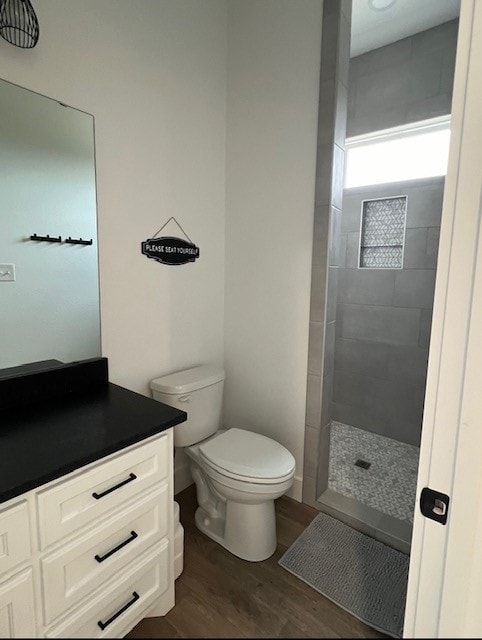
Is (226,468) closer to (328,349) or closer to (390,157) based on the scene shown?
(328,349)

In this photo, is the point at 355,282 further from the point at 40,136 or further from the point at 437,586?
the point at 437,586

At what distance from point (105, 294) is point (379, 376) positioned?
206 cm

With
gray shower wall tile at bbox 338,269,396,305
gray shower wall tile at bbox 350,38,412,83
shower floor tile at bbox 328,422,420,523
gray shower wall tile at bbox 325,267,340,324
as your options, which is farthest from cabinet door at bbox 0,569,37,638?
gray shower wall tile at bbox 350,38,412,83

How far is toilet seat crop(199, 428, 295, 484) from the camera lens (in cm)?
148

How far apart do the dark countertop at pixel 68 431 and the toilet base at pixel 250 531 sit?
67cm

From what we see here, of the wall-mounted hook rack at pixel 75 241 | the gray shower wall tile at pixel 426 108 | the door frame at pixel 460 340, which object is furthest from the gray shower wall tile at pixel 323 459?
the gray shower wall tile at pixel 426 108

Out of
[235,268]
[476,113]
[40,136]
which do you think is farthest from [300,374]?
[40,136]

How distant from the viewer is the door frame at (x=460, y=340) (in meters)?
0.56

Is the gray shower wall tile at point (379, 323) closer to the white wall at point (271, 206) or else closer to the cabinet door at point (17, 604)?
the white wall at point (271, 206)

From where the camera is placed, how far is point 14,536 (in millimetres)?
822

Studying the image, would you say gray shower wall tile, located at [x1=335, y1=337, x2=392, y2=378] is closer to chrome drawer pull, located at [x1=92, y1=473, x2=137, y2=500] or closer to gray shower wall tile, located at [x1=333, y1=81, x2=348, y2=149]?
gray shower wall tile, located at [x1=333, y1=81, x2=348, y2=149]

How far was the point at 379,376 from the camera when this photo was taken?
2609mm

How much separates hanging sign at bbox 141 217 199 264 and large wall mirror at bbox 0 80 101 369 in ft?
0.95

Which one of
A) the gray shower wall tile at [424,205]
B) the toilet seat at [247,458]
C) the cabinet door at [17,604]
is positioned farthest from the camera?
the gray shower wall tile at [424,205]
